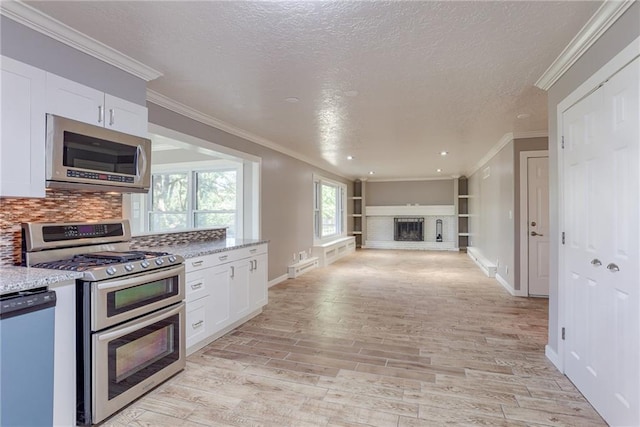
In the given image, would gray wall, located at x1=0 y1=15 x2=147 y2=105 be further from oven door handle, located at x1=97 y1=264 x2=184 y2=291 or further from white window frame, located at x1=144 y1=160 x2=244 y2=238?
white window frame, located at x1=144 y1=160 x2=244 y2=238

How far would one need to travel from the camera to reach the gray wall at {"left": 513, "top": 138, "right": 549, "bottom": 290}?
186 inches

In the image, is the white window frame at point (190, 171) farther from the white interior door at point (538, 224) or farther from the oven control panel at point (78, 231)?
the white interior door at point (538, 224)

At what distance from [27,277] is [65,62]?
142 centimetres

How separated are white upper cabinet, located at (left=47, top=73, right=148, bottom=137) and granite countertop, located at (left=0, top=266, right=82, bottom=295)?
0.96 meters

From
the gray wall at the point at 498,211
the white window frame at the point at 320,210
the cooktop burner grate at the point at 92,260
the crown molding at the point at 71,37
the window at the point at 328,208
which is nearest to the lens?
the crown molding at the point at 71,37

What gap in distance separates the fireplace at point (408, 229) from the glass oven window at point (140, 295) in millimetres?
9261

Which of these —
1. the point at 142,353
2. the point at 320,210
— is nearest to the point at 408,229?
the point at 320,210

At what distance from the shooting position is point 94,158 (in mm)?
2256

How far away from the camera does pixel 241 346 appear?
3105 millimetres

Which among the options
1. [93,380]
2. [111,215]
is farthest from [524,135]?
[93,380]

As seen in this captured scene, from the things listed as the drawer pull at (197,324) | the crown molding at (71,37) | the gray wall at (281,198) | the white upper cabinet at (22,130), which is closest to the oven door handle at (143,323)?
the drawer pull at (197,324)

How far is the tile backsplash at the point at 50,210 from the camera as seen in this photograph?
2.03 meters

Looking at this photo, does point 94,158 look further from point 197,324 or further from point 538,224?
point 538,224

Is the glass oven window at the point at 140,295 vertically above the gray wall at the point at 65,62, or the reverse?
the gray wall at the point at 65,62
